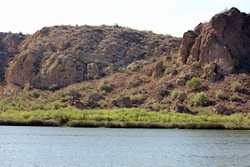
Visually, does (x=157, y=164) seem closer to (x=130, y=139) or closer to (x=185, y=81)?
(x=130, y=139)

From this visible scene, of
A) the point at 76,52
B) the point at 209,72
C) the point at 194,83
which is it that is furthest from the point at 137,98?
the point at 76,52

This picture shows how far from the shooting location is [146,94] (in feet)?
271

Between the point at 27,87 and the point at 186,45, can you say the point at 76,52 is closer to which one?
the point at 27,87

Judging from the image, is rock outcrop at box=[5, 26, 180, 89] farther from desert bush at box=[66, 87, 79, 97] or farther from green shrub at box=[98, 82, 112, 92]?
desert bush at box=[66, 87, 79, 97]

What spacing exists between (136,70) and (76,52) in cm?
1172

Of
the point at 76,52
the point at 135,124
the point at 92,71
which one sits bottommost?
the point at 135,124

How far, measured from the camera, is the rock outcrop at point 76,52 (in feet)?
312

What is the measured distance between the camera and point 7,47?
111m

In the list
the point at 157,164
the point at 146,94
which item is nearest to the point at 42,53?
the point at 146,94

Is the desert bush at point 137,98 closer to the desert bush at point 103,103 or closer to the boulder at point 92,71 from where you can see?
the desert bush at point 103,103

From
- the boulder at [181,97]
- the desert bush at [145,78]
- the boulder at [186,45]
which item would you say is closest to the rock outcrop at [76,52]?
the desert bush at [145,78]

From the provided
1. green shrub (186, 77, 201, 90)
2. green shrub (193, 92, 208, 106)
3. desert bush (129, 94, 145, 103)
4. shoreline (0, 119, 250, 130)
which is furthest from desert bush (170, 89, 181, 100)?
shoreline (0, 119, 250, 130)

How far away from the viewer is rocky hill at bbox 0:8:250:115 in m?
78.0

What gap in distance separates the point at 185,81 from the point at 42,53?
104 feet
